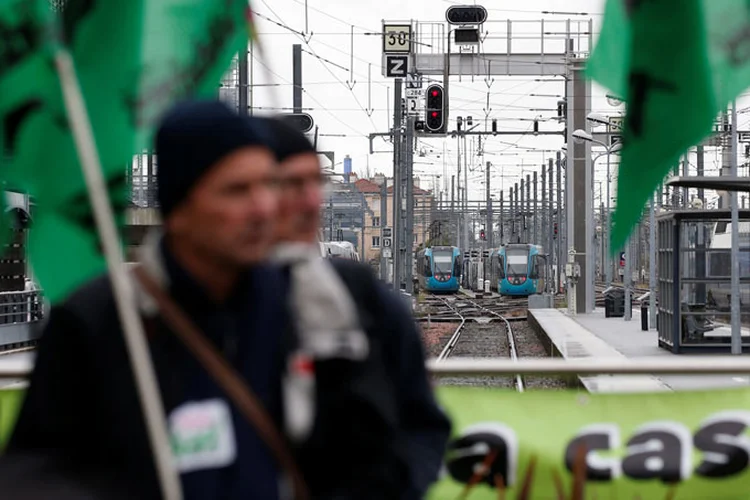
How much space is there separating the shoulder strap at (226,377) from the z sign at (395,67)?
24.5 m

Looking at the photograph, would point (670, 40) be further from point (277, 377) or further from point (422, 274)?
point (422, 274)

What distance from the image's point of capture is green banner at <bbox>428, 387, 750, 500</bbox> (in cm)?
382

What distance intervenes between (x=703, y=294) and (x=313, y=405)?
61.2ft

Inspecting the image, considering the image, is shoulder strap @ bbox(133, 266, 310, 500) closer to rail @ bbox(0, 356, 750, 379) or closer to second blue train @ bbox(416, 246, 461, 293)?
rail @ bbox(0, 356, 750, 379)

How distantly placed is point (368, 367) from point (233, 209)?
36cm

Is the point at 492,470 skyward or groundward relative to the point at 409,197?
groundward

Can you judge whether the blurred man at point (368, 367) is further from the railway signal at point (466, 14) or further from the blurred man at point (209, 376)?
the railway signal at point (466, 14)

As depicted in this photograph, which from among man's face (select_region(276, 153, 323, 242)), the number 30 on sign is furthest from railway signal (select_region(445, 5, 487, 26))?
man's face (select_region(276, 153, 323, 242))

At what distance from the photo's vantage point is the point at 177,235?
2104 mm

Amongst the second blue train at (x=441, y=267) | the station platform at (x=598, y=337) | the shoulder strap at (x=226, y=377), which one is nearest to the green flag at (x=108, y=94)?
the shoulder strap at (x=226, y=377)

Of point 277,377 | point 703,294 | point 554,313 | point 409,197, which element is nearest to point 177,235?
point 277,377

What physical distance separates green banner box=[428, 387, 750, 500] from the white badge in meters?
1.82

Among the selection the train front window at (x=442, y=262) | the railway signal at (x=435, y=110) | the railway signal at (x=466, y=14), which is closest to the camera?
the railway signal at (x=466, y=14)

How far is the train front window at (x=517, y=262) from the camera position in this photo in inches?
2196
